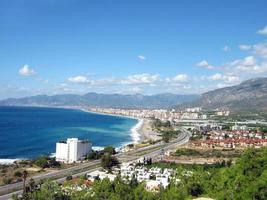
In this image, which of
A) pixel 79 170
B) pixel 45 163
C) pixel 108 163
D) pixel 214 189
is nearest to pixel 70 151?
pixel 45 163

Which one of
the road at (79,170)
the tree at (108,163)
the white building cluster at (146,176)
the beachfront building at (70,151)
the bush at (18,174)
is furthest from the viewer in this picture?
the beachfront building at (70,151)

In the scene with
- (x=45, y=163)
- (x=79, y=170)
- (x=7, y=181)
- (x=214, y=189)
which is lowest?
(x=7, y=181)

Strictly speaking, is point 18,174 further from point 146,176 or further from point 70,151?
point 70,151

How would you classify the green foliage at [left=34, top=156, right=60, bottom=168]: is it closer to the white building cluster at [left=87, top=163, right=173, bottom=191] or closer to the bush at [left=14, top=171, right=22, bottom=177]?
the bush at [left=14, top=171, right=22, bottom=177]

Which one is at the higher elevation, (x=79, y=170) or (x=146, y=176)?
(x=146, y=176)

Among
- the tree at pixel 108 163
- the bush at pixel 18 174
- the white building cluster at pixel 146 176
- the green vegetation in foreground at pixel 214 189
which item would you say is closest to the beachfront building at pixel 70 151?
the tree at pixel 108 163

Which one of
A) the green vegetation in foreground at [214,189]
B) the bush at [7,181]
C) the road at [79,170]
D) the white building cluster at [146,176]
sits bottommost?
the bush at [7,181]

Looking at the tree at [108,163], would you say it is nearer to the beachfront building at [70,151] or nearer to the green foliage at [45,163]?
the green foliage at [45,163]

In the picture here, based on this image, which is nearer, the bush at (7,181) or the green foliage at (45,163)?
the bush at (7,181)

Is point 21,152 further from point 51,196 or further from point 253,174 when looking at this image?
point 253,174

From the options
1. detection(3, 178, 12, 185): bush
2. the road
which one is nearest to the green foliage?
the road

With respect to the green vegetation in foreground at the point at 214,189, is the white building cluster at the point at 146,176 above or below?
below

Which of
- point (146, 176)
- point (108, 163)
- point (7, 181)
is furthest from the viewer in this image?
point (108, 163)
